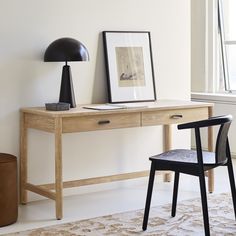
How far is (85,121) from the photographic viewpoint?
382 centimetres

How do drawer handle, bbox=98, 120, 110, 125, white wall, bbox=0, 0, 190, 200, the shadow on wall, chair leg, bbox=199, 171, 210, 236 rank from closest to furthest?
chair leg, bbox=199, 171, 210, 236, drawer handle, bbox=98, 120, 110, 125, white wall, bbox=0, 0, 190, 200, the shadow on wall

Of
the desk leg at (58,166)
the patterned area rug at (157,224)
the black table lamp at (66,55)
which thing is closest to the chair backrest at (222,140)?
the patterned area rug at (157,224)

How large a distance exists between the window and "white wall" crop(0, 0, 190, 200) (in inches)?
57.8

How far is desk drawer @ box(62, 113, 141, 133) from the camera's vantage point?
3.74m

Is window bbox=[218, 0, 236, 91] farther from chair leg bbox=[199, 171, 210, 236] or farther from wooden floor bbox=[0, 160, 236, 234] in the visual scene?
chair leg bbox=[199, 171, 210, 236]

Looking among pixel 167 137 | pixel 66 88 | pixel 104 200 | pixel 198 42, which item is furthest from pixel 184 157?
pixel 198 42

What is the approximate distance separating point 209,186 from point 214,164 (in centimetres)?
118

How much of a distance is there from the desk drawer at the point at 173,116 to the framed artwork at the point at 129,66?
1.43ft

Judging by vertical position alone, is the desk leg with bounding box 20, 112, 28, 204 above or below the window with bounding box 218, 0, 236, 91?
below

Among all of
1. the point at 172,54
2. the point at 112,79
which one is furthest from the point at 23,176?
the point at 172,54

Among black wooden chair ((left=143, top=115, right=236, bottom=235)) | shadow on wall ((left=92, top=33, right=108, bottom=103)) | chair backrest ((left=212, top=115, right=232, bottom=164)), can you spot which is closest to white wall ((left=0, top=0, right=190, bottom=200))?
shadow on wall ((left=92, top=33, right=108, bottom=103))

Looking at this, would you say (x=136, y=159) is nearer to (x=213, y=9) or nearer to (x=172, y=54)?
(x=172, y=54)

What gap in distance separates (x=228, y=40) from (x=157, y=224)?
3416 mm

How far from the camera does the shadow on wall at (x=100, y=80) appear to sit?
4.47 metres
